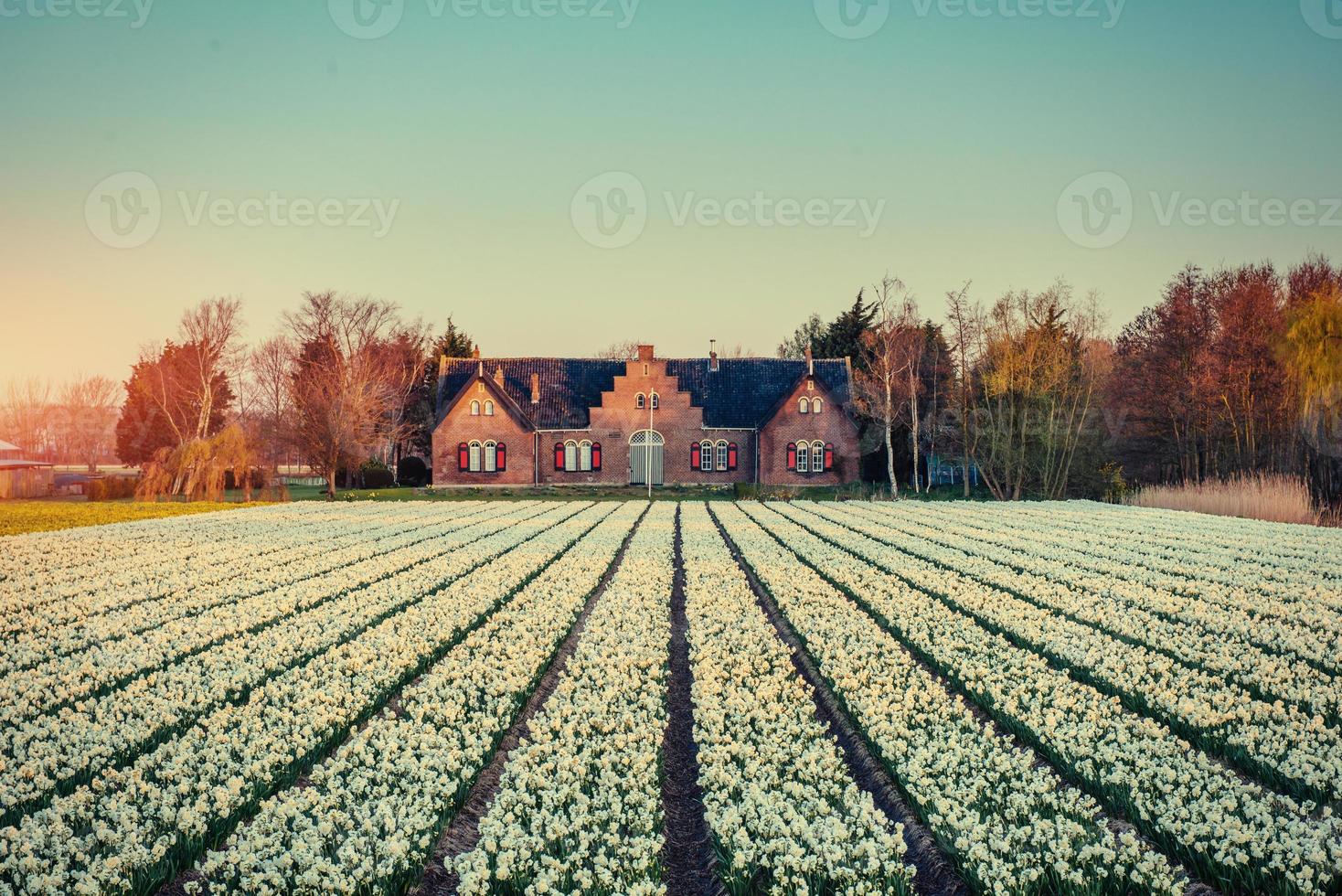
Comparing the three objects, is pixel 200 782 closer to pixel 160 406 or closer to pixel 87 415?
pixel 160 406

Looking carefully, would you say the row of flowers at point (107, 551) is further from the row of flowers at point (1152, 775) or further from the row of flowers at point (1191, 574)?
the row of flowers at point (1191, 574)

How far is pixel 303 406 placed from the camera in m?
52.5

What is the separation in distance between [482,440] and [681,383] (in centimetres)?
1369

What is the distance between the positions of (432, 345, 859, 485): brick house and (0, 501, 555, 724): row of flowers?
36985 mm

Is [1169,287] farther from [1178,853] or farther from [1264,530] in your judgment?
[1178,853]

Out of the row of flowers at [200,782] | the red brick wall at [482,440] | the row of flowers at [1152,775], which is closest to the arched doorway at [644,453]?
the red brick wall at [482,440]

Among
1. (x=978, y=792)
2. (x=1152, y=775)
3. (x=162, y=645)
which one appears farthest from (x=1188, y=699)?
(x=162, y=645)

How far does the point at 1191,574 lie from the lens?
1489 cm

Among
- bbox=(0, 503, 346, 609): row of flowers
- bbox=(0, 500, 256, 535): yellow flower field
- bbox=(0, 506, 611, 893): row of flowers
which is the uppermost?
bbox=(0, 500, 256, 535): yellow flower field

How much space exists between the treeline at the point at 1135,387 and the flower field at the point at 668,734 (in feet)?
80.5

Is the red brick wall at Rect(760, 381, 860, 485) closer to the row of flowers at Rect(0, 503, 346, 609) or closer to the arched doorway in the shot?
the arched doorway

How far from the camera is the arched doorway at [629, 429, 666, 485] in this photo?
5356cm

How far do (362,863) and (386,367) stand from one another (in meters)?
60.6

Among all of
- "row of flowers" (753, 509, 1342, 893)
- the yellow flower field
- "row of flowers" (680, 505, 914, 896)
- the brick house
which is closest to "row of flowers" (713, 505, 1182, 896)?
"row of flowers" (753, 509, 1342, 893)
